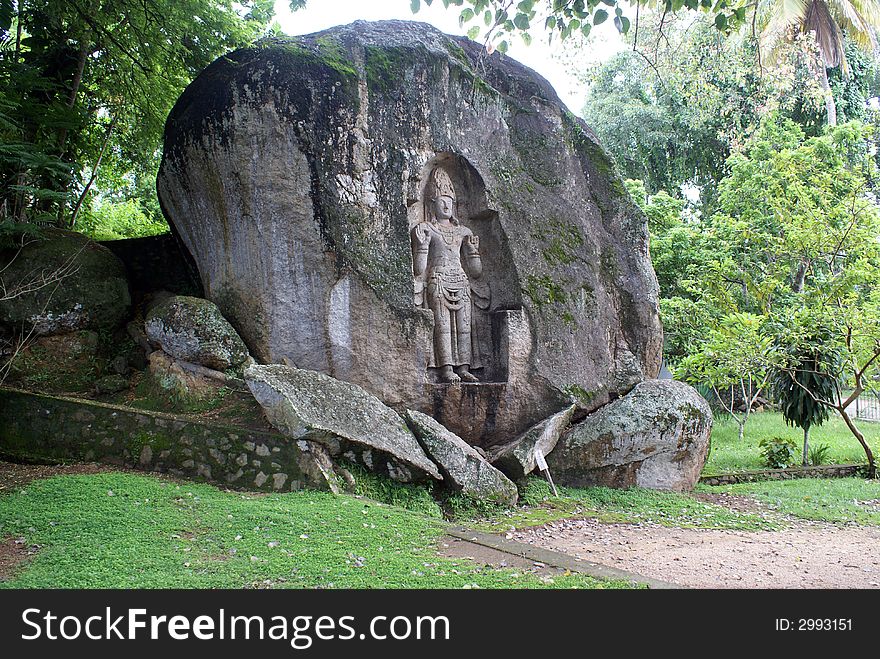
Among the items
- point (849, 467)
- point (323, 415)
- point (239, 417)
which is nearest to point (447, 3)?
point (323, 415)

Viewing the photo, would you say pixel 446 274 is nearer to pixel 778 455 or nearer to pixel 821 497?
pixel 821 497

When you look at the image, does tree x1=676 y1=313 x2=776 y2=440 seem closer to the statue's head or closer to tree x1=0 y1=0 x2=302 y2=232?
the statue's head

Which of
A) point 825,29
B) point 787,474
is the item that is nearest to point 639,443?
point 787,474

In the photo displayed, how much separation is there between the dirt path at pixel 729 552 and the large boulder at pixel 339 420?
1493 millimetres

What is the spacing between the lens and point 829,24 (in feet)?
67.2

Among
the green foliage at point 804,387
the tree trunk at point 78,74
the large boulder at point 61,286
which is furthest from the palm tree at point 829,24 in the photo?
the large boulder at point 61,286

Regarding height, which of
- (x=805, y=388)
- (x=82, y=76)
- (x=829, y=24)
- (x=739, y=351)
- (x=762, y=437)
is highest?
(x=829, y=24)

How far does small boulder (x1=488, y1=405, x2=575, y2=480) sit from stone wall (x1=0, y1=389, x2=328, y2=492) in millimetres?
2602

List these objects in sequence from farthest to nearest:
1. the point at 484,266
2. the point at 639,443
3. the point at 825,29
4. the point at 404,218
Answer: the point at 825,29
the point at 484,266
the point at 639,443
the point at 404,218

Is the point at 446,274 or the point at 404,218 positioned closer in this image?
the point at 404,218

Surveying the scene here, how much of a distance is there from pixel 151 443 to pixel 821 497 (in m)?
8.81

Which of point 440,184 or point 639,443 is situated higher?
point 440,184

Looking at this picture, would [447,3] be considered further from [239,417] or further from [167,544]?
[167,544]

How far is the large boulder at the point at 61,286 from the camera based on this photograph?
30.1ft
